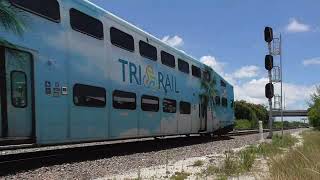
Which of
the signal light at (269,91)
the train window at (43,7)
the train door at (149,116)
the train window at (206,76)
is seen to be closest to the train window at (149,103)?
the train door at (149,116)

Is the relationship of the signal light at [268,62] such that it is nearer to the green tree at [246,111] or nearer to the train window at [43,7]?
the train window at [43,7]

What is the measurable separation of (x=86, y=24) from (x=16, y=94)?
141 inches

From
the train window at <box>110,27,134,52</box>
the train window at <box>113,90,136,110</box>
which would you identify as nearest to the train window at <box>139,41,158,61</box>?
the train window at <box>110,27,134,52</box>

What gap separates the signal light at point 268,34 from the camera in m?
30.1

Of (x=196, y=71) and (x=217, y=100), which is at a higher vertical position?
(x=196, y=71)

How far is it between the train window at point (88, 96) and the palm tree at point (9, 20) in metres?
2.53

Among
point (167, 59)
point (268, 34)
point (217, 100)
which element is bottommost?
point (217, 100)

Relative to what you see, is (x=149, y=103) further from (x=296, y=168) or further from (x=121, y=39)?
(x=296, y=168)

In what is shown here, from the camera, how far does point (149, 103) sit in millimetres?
18594

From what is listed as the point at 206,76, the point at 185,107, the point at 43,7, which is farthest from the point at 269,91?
the point at 43,7

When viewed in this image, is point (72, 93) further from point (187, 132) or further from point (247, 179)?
point (187, 132)

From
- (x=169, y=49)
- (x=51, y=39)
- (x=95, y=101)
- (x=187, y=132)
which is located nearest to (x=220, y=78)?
(x=187, y=132)

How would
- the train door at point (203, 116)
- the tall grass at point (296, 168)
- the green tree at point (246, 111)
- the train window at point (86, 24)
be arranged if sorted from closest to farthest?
the tall grass at point (296, 168) < the train window at point (86, 24) < the train door at point (203, 116) < the green tree at point (246, 111)

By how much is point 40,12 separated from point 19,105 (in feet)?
7.22
